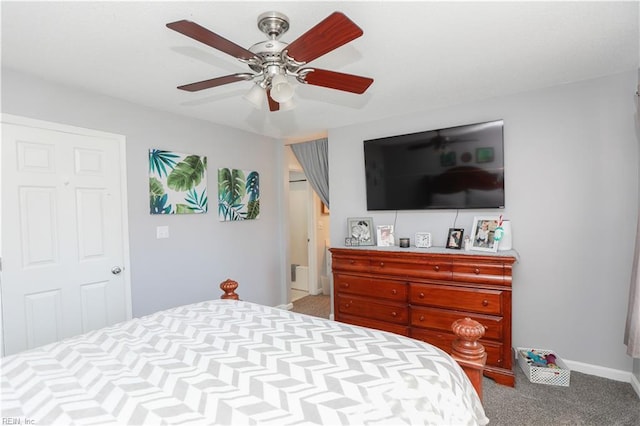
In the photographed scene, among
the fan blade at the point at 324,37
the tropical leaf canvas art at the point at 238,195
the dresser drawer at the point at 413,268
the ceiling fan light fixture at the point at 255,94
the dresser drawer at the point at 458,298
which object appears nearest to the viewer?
the fan blade at the point at 324,37

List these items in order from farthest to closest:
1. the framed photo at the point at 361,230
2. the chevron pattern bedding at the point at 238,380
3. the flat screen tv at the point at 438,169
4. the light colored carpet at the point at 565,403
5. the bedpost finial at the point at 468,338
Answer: the framed photo at the point at 361,230, the flat screen tv at the point at 438,169, the light colored carpet at the point at 565,403, the bedpost finial at the point at 468,338, the chevron pattern bedding at the point at 238,380

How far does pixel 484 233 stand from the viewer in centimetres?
285

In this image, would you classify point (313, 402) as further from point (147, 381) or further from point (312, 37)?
point (312, 37)

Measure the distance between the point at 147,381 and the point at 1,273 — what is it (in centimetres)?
181

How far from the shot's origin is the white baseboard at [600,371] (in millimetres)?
2459

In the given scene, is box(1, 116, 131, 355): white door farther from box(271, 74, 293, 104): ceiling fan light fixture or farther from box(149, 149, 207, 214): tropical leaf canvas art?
box(271, 74, 293, 104): ceiling fan light fixture

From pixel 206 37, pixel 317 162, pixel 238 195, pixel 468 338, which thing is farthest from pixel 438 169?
pixel 206 37

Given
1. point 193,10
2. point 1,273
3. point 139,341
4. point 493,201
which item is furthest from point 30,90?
point 493,201

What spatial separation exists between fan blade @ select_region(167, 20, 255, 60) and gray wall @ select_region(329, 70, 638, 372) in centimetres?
239

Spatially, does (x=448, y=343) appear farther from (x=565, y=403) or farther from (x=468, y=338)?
(x=468, y=338)

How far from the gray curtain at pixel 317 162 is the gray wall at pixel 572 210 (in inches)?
67.3

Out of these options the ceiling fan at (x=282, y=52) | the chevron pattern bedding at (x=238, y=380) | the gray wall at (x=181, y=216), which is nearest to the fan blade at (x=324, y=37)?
the ceiling fan at (x=282, y=52)

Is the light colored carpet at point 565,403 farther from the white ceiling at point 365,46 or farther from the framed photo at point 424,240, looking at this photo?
the white ceiling at point 365,46

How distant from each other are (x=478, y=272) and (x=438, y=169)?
1046 mm
